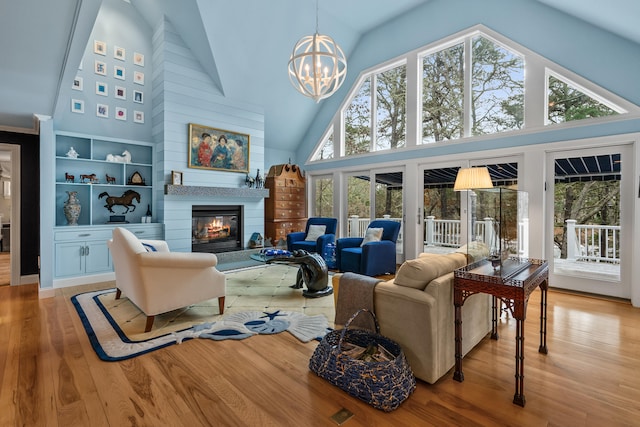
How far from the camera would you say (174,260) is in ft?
9.27

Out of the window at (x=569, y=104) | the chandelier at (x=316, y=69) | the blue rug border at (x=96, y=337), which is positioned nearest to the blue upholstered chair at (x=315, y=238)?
the chandelier at (x=316, y=69)

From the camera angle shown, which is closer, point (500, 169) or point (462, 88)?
point (500, 169)

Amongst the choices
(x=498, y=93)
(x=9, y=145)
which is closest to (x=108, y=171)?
(x=9, y=145)

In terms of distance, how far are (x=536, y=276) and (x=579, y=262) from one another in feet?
9.28

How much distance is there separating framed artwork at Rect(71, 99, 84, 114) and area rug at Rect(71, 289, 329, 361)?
3.17 metres

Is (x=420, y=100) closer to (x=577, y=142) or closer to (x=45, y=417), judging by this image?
(x=577, y=142)

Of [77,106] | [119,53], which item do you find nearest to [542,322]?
[77,106]

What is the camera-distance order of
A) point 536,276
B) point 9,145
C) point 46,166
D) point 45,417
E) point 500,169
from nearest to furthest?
point 45,417 → point 536,276 → point 46,166 → point 9,145 → point 500,169

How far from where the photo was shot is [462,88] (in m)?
5.24

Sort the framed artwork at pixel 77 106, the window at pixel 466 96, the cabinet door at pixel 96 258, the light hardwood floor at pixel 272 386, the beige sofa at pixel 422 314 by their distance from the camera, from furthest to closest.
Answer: the framed artwork at pixel 77 106 → the cabinet door at pixel 96 258 → the window at pixel 466 96 → the beige sofa at pixel 422 314 → the light hardwood floor at pixel 272 386

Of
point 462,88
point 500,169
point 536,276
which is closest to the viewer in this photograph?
point 536,276

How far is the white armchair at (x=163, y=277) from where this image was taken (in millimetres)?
2758

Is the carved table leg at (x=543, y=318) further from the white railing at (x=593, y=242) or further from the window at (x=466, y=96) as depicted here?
the window at (x=466, y=96)

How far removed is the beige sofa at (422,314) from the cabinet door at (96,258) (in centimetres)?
447
